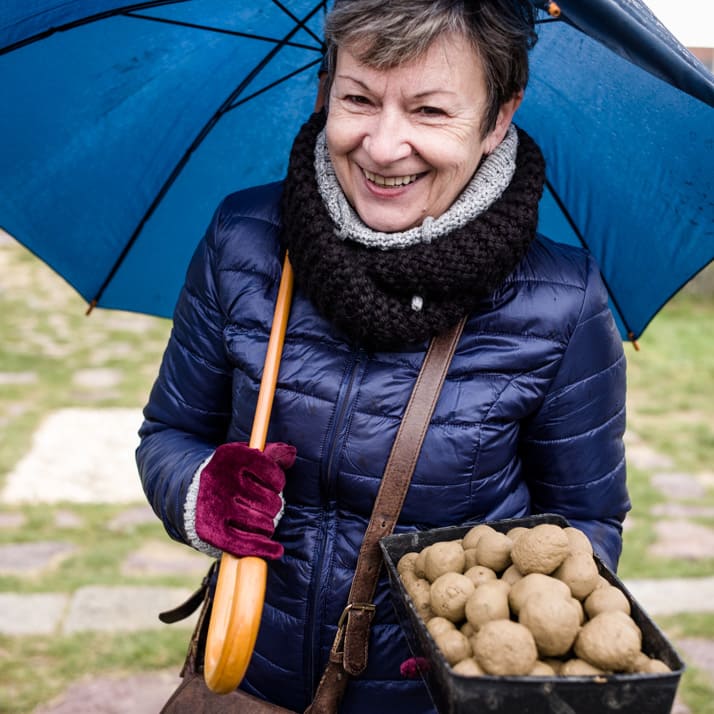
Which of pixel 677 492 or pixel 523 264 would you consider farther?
pixel 677 492

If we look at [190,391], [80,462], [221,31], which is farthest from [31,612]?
[221,31]

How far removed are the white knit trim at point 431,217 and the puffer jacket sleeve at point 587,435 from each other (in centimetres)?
27

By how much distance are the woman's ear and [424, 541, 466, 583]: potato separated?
78 centimetres

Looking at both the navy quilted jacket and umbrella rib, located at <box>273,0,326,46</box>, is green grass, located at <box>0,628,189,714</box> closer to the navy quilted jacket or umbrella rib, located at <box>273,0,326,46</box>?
the navy quilted jacket

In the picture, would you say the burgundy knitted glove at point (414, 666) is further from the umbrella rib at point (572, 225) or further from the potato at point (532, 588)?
the umbrella rib at point (572, 225)

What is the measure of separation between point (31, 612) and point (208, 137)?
7.42 ft

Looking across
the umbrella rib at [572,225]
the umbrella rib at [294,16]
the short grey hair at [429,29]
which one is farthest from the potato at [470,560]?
the umbrella rib at [294,16]

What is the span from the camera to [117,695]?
140 inches

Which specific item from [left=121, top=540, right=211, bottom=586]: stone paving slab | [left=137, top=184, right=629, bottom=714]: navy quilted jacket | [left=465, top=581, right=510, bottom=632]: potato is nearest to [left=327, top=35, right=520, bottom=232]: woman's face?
[left=137, top=184, right=629, bottom=714]: navy quilted jacket

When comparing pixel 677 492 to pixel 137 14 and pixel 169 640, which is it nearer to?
pixel 169 640

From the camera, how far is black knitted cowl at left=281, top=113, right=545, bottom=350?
1886 mm

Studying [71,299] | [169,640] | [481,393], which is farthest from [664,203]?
[71,299]

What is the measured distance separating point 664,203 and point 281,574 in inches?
46.9

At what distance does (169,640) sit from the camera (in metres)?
3.85
